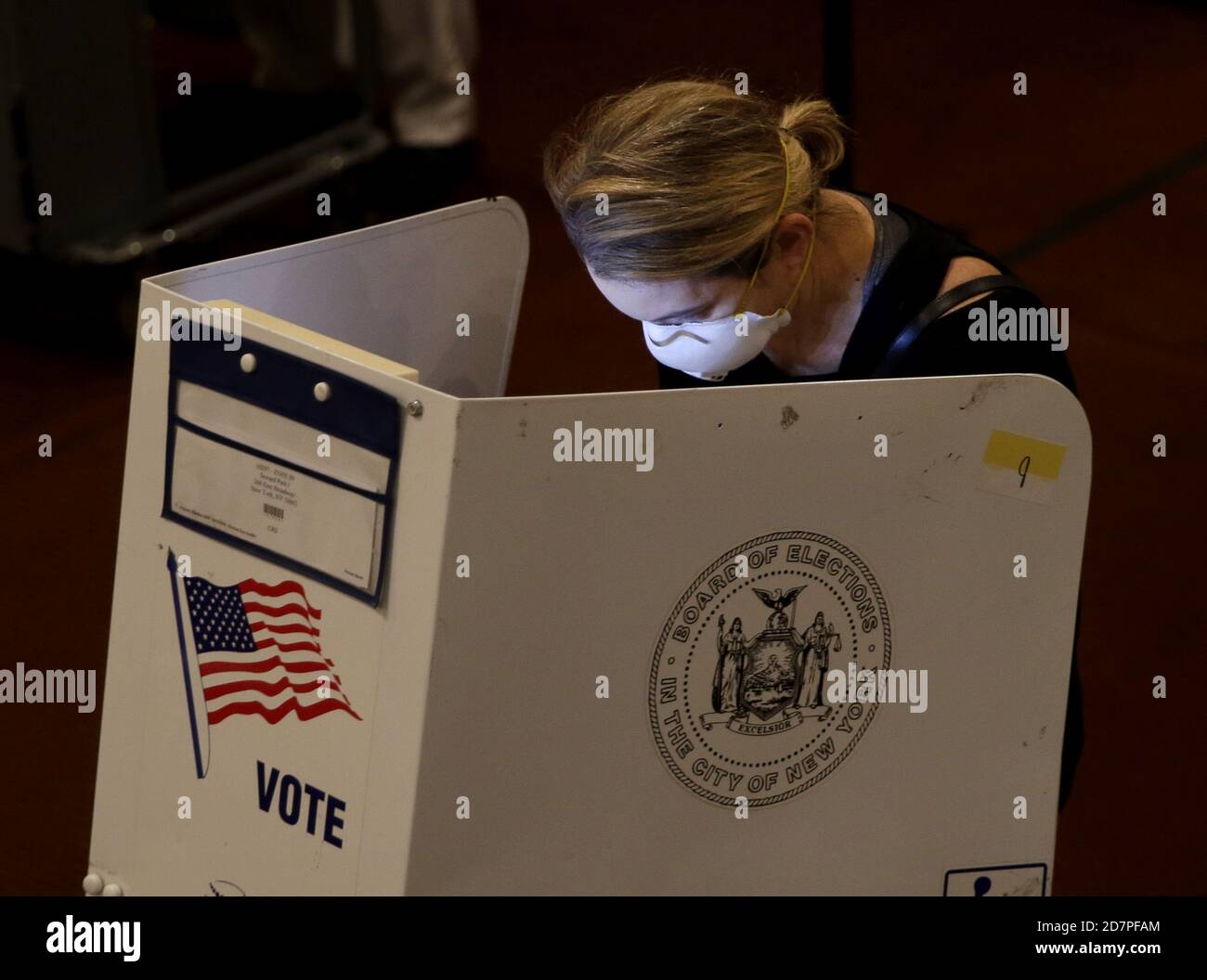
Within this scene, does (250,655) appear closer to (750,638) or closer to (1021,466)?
(750,638)

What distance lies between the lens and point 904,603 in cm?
122

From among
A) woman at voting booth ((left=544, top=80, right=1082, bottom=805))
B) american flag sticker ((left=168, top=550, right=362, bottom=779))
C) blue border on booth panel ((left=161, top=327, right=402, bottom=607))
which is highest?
woman at voting booth ((left=544, top=80, right=1082, bottom=805))

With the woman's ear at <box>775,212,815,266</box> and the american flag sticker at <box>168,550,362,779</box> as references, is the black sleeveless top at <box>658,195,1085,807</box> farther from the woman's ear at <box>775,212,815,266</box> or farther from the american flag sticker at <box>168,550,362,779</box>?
the american flag sticker at <box>168,550,362,779</box>

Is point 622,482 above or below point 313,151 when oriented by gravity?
below

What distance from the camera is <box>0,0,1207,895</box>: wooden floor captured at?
2.32 meters

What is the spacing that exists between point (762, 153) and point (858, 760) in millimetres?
502

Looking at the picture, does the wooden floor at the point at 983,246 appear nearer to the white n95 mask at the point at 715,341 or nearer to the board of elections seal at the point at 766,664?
the white n95 mask at the point at 715,341

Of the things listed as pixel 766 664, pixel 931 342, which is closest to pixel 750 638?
pixel 766 664

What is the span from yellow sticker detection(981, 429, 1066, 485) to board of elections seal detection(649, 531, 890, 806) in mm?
126

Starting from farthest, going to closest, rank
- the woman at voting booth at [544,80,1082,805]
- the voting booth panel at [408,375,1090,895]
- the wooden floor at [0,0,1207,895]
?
the wooden floor at [0,0,1207,895]
the woman at voting booth at [544,80,1082,805]
the voting booth panel at [408,375,1090,895]

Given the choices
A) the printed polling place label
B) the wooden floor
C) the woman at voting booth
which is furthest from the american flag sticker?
the wooden floor

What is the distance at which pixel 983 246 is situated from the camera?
3760 millimetres

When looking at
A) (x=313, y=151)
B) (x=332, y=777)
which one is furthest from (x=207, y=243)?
(x=332, y=777)

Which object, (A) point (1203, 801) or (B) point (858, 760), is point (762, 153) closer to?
(B) point (858, 760)
